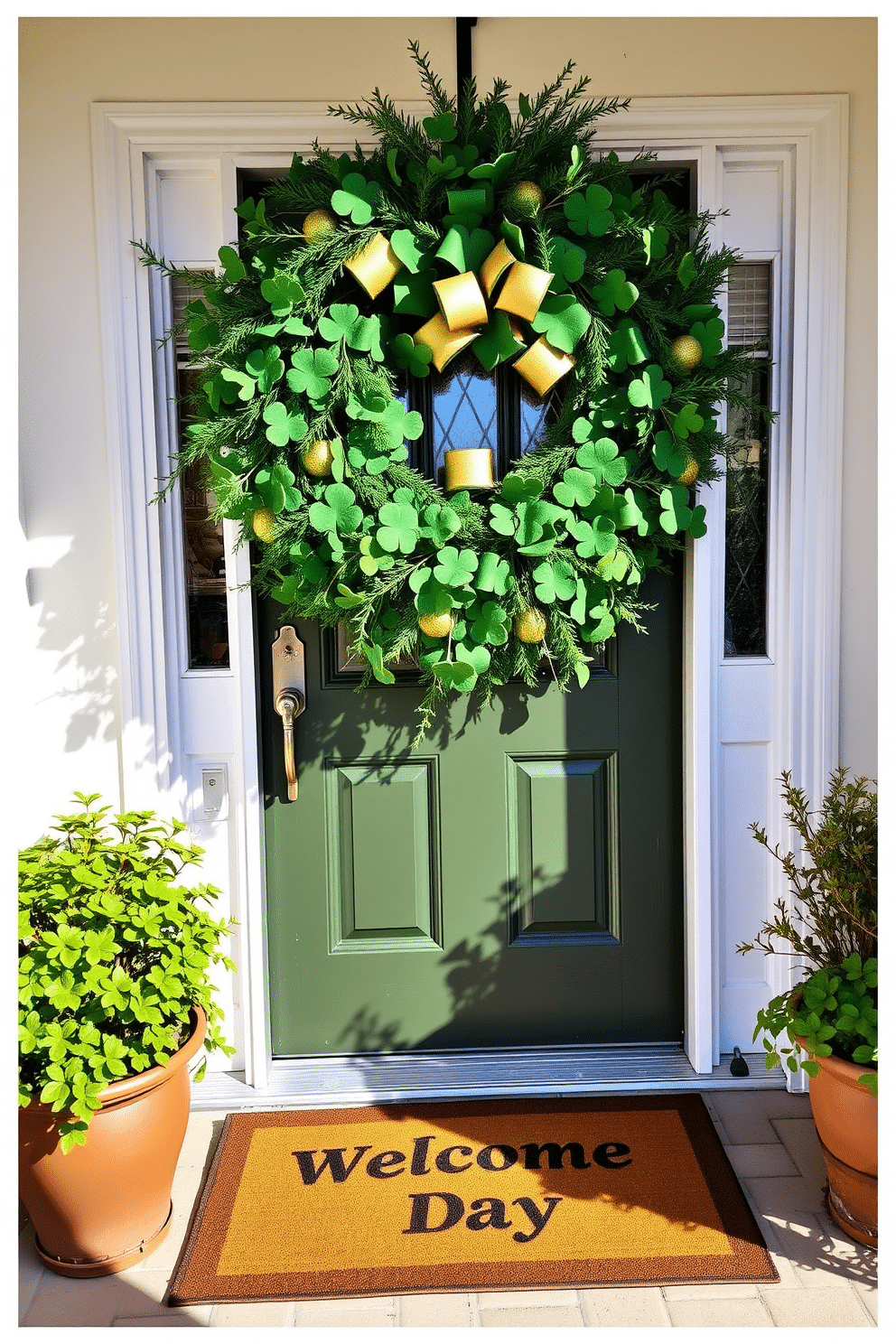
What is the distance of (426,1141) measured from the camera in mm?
2248

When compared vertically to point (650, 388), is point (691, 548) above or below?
below

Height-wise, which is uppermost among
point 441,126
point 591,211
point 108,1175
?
point 441,126

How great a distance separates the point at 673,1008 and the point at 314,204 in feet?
6.71

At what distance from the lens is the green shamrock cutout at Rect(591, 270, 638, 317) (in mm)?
2068

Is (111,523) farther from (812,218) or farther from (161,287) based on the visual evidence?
(812,218)

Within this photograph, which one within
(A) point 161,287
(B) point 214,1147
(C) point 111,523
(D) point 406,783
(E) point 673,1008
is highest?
(A) point 161,287

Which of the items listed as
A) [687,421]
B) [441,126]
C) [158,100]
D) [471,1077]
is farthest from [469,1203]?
[158,100]

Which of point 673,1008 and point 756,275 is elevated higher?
point 756,275

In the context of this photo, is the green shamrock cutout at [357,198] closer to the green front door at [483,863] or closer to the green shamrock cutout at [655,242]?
the green shamrock cutout at [655,242]

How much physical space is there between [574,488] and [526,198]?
22.8 inches

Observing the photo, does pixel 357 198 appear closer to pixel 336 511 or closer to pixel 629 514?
pixel 336 511

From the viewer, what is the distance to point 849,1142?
1.92 m

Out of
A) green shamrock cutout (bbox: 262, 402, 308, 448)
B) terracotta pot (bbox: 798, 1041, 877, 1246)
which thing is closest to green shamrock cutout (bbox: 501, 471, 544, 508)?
green shamrock cutout (bbox: 262, 402, 308, 448)
